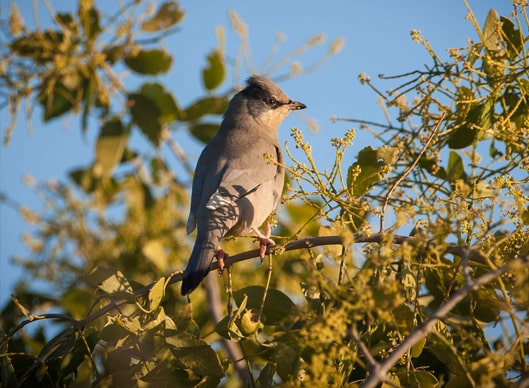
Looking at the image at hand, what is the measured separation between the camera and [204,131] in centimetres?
536

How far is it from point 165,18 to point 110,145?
3.63 ft

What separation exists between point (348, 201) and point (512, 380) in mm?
923

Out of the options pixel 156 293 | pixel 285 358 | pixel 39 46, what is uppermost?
pixel 39 46

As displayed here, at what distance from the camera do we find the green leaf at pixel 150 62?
515 centimetres

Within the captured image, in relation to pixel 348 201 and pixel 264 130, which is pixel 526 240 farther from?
pixel 264 130

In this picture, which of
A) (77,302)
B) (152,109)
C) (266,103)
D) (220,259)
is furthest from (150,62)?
(220,259)

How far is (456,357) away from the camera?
2.18 metres

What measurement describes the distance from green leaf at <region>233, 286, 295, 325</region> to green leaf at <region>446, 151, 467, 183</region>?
110 centimetres

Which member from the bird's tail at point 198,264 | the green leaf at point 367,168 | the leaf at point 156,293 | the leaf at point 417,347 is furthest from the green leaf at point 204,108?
the leaf at point 417,347

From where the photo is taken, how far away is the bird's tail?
3.47m

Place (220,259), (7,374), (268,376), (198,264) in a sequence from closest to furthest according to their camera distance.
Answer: (268,376)
(7,374)
(198,264)
(220,259)

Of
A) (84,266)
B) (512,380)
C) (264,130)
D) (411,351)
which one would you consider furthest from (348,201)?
(84,266)

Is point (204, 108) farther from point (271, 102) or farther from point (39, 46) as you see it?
point (39, 46)

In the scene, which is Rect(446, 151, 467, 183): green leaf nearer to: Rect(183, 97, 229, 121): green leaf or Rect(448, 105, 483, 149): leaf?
Rect(448, 105, 483, 149): leaf
